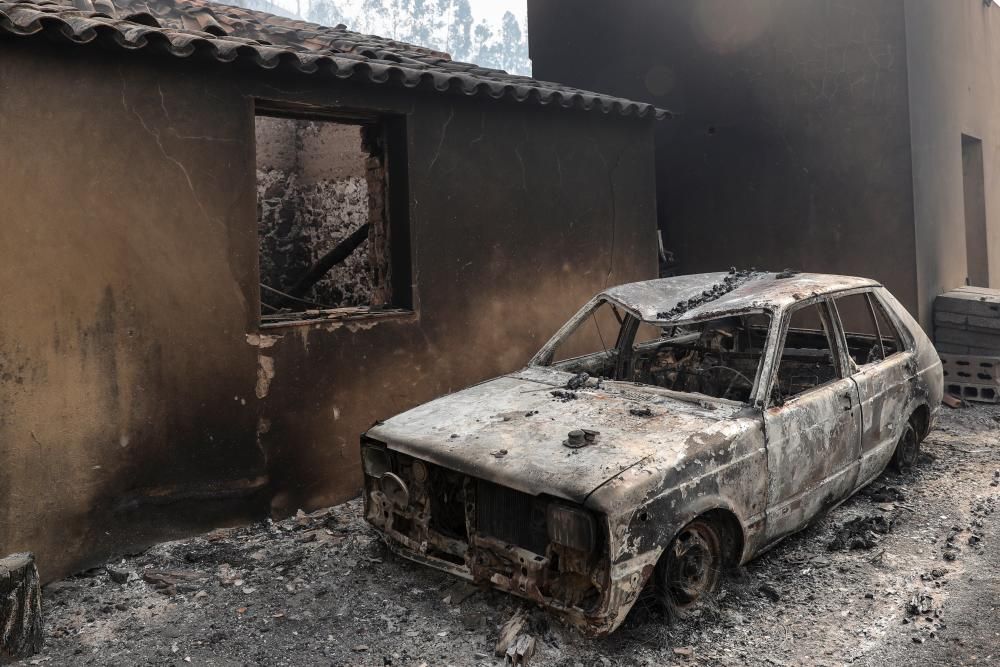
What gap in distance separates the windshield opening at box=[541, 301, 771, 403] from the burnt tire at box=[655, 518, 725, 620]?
1174mm

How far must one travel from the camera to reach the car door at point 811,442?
12.4 feet

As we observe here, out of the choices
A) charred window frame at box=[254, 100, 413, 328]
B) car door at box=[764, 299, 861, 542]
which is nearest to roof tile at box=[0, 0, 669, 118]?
charred window frame at box=[254, 100, 413, 328]

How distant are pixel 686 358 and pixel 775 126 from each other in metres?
4.20

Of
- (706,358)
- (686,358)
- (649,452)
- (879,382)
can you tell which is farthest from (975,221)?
(649,452)

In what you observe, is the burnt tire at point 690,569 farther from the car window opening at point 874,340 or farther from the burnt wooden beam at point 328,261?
the burnt wooden beam at point 328,261

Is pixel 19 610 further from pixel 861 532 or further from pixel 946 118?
pixel 946 118

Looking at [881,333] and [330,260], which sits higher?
[330,260]

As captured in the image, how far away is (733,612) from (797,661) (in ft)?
1.37

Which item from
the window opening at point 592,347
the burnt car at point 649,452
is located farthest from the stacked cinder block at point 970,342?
the window opening at point 592,347

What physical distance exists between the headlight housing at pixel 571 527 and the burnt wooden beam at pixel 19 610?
7.45 feet

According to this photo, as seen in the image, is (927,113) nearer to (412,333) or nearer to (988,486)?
(988,486)

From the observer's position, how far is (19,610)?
3.39 metres

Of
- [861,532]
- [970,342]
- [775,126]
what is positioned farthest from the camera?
[775,126]

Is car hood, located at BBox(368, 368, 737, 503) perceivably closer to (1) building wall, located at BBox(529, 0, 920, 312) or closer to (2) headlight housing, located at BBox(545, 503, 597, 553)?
(2) headlight housing, located at BBox(545, 503, 597, 553)
